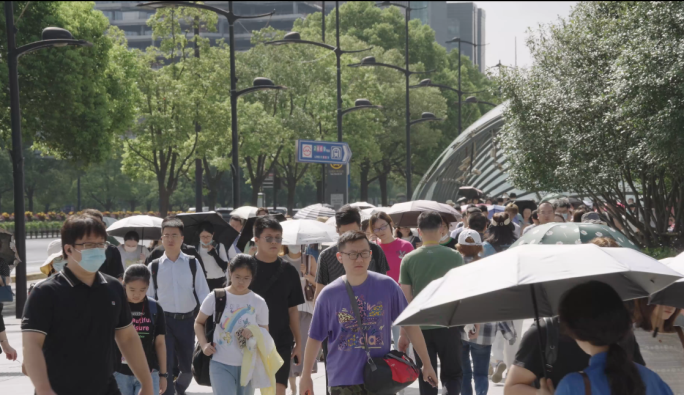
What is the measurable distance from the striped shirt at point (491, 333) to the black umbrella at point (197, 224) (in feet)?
11.7

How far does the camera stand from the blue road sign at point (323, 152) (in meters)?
28.5

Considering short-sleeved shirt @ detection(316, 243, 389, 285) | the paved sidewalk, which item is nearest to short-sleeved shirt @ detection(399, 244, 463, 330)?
short-sleeved shirt @ detection(316, 243, 389, 285)

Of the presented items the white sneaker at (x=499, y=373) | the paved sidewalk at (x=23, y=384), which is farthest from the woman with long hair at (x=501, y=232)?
the white sneaker at (x=499, y=373)

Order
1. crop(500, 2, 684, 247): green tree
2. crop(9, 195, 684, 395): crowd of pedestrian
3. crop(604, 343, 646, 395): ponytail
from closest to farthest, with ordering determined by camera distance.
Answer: crop(604, 343, 646, 395): ponytail
crop(9, 195, 684, 395): crowd of pedestrian
crop(500, 2, 684, 247): green tree

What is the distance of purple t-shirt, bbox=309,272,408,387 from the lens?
19.4ft

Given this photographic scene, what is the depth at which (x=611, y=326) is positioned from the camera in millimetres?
3365

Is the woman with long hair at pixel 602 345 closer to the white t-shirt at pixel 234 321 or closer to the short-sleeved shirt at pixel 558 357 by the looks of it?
the short-sleeved shirt at pixel 558 357

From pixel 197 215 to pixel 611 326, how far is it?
8112 mm

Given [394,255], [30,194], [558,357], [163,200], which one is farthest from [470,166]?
[558,357]

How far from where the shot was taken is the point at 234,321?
23.0 feet

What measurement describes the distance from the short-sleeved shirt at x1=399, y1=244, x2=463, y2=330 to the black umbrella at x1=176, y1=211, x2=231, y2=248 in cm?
386

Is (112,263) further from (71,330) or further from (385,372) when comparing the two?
(71,330)

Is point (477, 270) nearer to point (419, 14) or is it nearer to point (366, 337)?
point (366, 337)

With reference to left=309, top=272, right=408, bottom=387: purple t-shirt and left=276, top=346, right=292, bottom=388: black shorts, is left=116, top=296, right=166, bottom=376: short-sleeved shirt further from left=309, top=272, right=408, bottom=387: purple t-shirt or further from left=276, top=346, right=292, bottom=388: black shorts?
left=309, top=272, right=408, bottom=387: purple t-shirt
